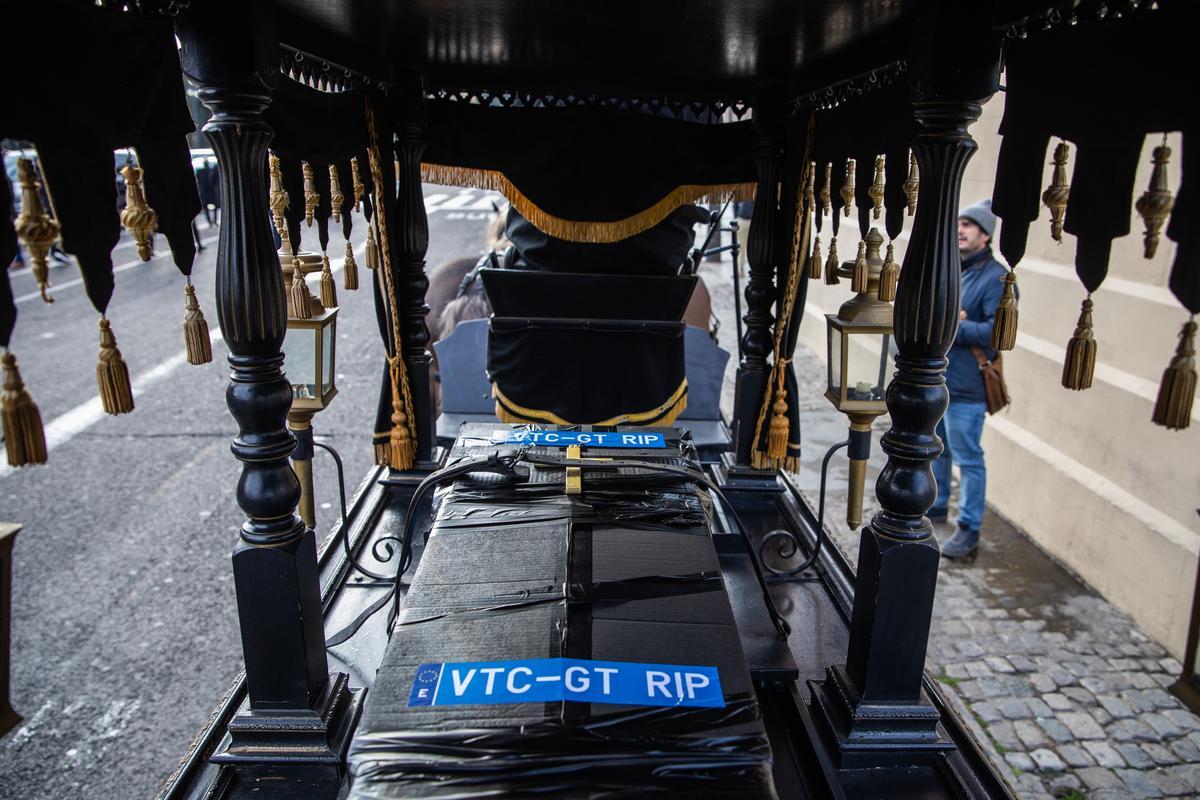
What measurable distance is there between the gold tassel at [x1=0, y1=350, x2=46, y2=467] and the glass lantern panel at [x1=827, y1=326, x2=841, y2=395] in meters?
2.28

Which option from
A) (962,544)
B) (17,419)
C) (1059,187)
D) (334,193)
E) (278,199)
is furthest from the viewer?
(962,544)

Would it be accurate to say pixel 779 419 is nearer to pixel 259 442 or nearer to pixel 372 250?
pixel 372 250

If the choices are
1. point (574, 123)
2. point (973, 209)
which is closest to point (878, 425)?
point (973, 209)

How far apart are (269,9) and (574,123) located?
229cm

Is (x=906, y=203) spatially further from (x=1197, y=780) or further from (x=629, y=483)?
(x=1197, y=780)

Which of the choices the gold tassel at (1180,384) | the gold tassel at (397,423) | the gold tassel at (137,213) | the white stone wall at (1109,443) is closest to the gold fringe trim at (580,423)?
the gold tassel at (397,423)

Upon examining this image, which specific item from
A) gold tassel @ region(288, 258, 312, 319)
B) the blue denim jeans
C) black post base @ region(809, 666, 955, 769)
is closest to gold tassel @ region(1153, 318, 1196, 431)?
black post base @ region(809, 666, 955, 769)

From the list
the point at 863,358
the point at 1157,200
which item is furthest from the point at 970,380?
the point at 1157,200

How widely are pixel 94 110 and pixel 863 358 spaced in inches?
85.2

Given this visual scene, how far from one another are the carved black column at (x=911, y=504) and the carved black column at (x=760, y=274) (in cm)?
183

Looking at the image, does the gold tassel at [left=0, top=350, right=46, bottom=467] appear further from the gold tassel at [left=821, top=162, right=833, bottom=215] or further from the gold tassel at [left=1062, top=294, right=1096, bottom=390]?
the gold tassel at [left=821, top=162, right=833, bottom=215]

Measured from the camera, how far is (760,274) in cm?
393

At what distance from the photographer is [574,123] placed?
3.95 meters

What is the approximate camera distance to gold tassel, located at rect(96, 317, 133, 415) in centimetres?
164
